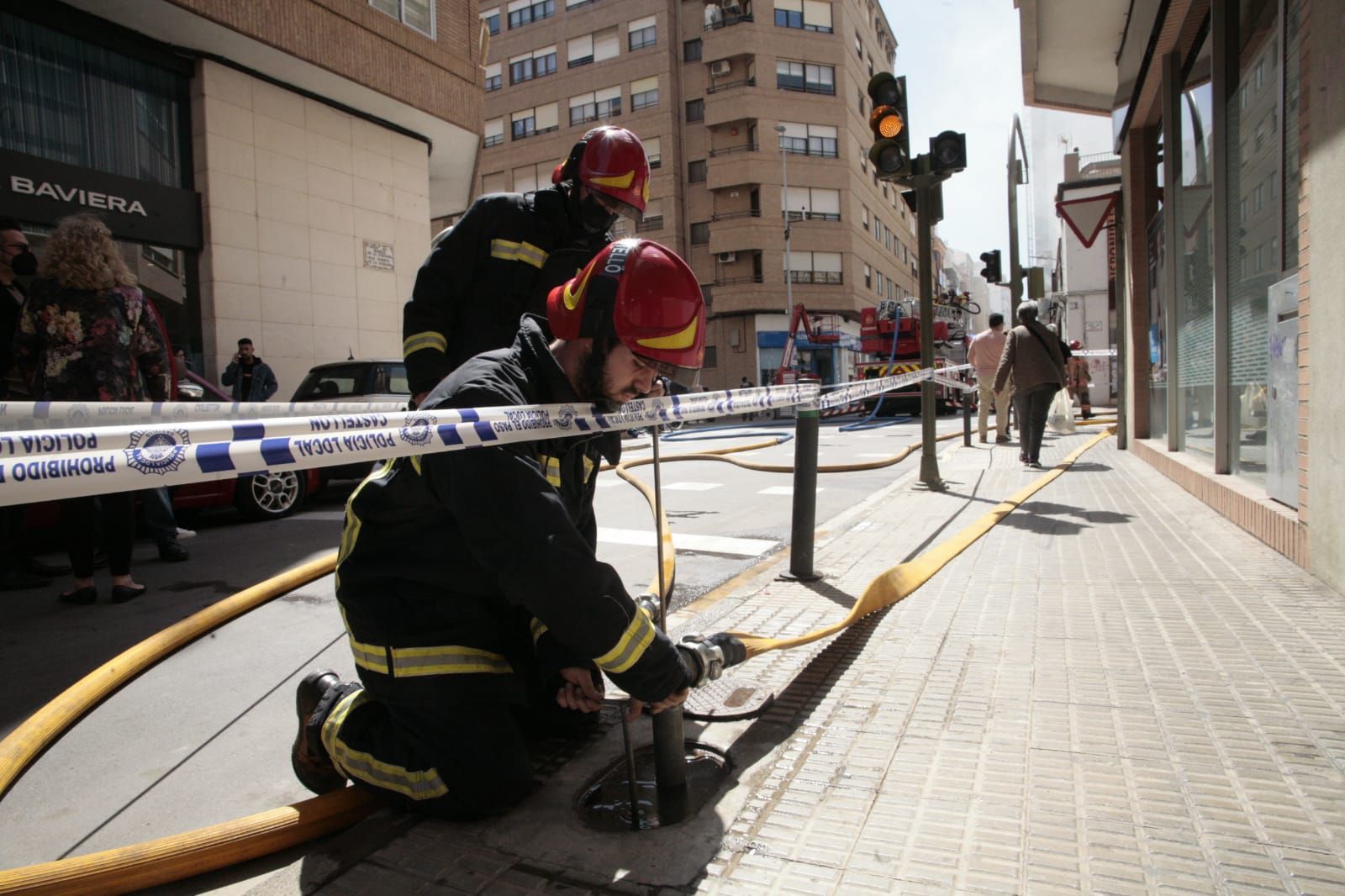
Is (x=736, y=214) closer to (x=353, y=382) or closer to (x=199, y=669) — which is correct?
(x=353, y=382)

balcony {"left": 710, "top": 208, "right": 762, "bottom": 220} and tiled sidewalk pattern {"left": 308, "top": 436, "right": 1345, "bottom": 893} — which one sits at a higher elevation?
balcony {"left": 710, "top": 208, "right": 762, "bottom": 220}

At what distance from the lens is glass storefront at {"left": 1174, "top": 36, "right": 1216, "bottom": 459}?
6062 millimetres

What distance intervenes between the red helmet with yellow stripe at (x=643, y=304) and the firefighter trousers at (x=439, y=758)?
3.27ft

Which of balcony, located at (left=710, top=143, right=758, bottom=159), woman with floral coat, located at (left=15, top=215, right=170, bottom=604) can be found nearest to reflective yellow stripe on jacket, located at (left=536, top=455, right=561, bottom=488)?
woman with floral coat, located at (left=15, top=215, right=170, bottom=604)

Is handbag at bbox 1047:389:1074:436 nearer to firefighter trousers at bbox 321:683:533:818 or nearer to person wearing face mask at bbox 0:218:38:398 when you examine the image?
firefighter trousers at bbox 321:683:533:818

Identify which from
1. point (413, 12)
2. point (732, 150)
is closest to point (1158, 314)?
point (413, 12)

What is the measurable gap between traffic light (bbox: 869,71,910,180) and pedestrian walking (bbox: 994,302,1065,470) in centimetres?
250

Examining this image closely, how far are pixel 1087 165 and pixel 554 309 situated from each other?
1650 inches

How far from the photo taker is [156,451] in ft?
4.45

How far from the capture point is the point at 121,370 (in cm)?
452

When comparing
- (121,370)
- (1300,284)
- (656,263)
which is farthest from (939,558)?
(121,370)

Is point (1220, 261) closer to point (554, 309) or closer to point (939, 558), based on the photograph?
point (939, 558)

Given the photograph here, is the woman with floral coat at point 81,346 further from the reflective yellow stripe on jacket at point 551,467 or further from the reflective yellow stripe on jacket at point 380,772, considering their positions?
the reflective yellow stripe on jacket at point 551,467

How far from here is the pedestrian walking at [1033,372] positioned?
27.1 ft
